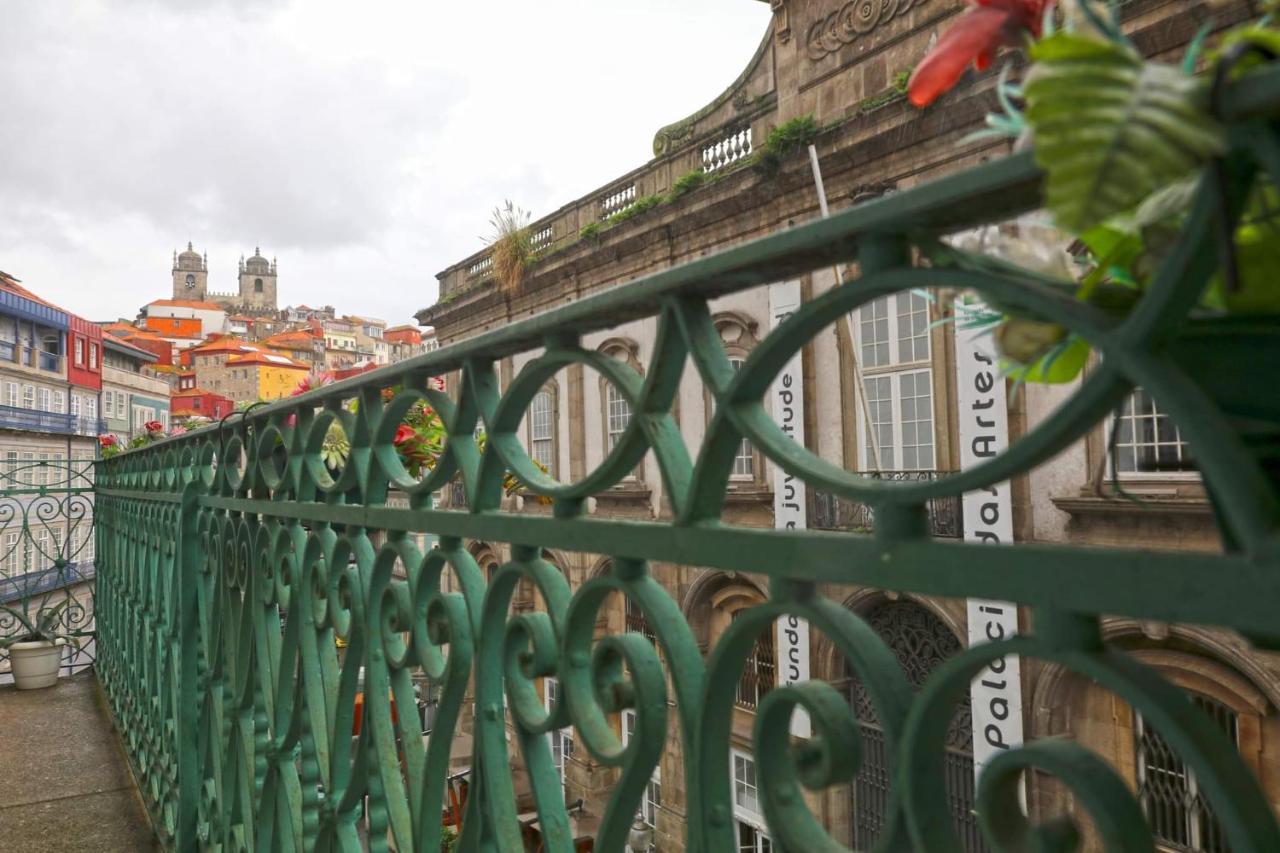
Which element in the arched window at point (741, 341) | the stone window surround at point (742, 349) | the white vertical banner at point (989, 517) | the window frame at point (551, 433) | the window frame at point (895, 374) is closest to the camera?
the white vertical banner at point (989, 517)

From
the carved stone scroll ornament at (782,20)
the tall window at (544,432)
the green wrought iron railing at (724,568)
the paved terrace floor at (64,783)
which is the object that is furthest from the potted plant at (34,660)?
the tall window at (544,432)

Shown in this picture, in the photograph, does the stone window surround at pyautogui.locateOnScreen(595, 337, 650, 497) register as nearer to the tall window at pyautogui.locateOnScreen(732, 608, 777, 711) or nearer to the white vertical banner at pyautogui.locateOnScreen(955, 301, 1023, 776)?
the tall window at pyautogui.locateOnScreen(732, 608, 777, 711)

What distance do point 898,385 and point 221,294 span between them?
9324 cm

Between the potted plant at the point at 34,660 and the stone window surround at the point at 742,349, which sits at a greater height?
the stone window surround at the point at 742,349

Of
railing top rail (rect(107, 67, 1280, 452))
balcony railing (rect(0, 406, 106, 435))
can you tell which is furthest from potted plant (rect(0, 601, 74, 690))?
balcony railing (rect(0, 406, 106, 435))

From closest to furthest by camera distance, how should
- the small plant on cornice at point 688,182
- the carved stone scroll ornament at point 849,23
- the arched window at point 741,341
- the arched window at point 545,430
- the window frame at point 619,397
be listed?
the carved stone scroll ornament at point 849,23 < the arched window at point 741,341 < the small plant on cornice at point 688,182 < the window frame at point 619,397 < the arched window at point 545,430

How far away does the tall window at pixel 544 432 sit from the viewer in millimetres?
14719

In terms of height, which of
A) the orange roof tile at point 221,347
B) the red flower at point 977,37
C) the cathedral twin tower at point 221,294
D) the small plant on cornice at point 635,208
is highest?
the cathedral twin tower at point 221,294

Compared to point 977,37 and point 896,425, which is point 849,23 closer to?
point 896,425

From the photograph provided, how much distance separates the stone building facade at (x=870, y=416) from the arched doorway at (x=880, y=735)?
33 mm

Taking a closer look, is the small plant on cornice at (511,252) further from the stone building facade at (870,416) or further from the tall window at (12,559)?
the tall window at (12,559)

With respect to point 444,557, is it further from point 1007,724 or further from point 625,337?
point 625,337

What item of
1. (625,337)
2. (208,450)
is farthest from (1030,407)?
(208,450)

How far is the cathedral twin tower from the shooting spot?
295 feet
